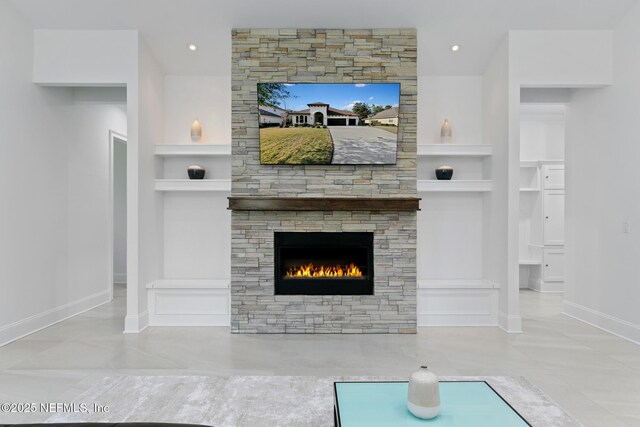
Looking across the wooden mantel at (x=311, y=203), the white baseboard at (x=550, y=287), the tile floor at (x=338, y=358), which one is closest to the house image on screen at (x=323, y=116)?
the wooden mantel at (x=311, y=203)

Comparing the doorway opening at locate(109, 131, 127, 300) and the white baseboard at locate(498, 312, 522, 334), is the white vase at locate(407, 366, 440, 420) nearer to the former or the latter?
the white baseboard at locate(498, 312, 522, 334)

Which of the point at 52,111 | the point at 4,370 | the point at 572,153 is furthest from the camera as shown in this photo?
the point at 572,153

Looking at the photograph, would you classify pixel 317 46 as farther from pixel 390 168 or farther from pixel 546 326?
pixel 546 326

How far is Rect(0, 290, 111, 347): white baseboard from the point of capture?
4.00 meters

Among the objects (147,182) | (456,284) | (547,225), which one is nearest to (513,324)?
(456,284)

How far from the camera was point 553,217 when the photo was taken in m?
6.42

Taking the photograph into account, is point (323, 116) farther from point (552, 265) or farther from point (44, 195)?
point (552, 265)

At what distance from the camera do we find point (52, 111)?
467 cm

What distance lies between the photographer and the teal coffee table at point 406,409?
1642mm

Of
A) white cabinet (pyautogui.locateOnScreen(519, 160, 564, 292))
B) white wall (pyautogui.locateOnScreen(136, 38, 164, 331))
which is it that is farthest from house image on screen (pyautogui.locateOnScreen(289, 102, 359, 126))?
white cabinet (pyautogui.locateOnScreen(519, 160, 564, 292))

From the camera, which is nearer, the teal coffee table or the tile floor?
the teal coffee table

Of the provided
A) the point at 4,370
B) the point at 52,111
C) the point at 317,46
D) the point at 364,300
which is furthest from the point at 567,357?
the point at 52,111

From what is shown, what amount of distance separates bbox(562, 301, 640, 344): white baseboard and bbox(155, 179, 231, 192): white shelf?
4382 millimetres

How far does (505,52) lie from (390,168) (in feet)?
5.81
